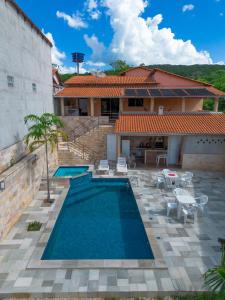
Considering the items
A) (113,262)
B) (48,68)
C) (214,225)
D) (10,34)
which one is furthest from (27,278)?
(48,68)

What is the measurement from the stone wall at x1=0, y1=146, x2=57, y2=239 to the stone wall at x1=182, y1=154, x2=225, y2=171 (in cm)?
1118

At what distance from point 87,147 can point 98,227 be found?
1107 centimetres

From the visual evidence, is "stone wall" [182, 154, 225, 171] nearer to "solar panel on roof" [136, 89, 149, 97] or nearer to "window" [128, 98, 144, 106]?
"solar panel on roof" [136, 89, 149, 97]

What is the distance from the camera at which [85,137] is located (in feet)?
67.7

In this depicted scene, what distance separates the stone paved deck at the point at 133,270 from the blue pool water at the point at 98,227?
60cm

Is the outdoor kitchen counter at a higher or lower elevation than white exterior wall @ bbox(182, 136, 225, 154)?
lower

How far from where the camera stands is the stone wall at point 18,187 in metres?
9.18

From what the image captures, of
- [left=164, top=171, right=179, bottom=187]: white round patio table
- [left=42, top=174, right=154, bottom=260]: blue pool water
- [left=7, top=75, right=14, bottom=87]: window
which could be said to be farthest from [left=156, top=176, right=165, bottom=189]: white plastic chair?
[left=7, top=75, right=14, bottom=87]: window

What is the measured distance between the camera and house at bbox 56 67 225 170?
17.2 metres

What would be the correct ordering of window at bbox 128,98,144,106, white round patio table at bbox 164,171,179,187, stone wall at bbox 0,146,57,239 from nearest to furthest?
stone wall at bbox 0,146,57,239, white round patio table at bbox 164,171,179,187, window at bbox 128,98,144,106

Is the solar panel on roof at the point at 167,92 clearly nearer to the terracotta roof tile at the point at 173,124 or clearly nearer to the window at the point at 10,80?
the terracotta roof tile at the point at 173,124

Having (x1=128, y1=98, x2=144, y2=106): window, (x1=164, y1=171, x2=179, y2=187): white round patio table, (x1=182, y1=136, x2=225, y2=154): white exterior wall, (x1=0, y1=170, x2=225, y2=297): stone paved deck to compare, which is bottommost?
(x1=0, y1=170, x2=225, y2=297): stone paved deck

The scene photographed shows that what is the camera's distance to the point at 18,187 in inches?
422

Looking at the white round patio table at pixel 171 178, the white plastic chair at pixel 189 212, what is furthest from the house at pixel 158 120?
the white plastic chair at pixel 189 212
